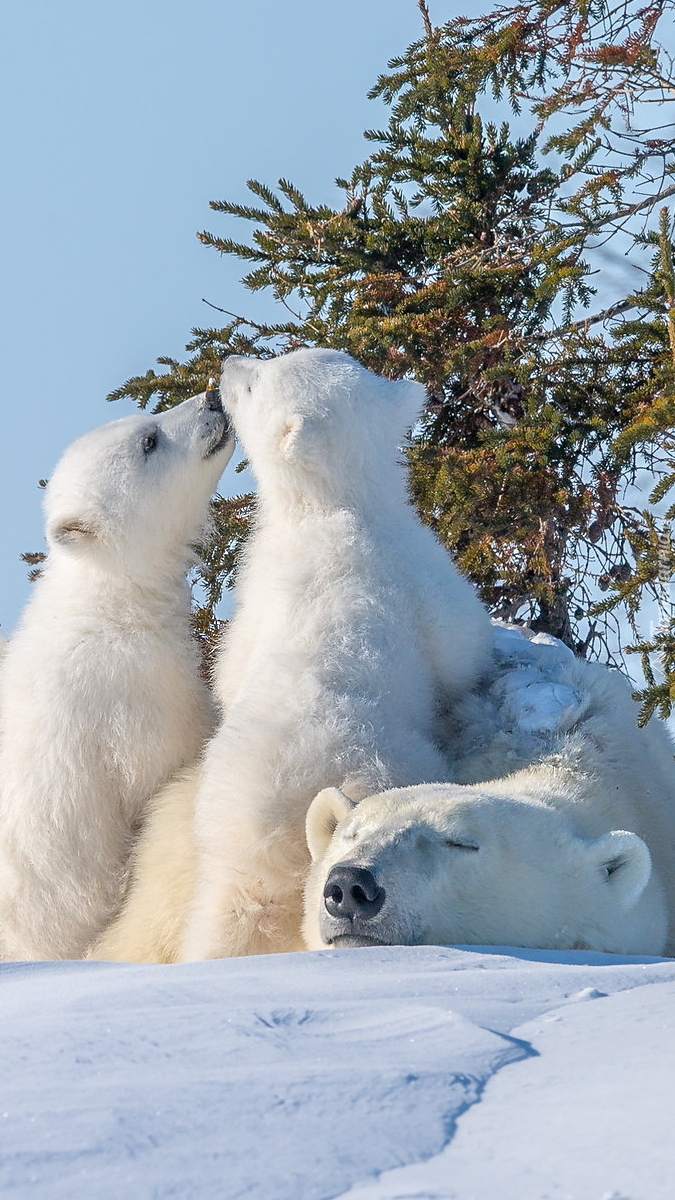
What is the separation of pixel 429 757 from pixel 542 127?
10.4ft

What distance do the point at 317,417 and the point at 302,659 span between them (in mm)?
940

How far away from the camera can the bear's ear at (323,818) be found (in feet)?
10.2

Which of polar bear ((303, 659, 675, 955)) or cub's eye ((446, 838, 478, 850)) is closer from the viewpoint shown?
polar bear ((303, 659, 675, 955))

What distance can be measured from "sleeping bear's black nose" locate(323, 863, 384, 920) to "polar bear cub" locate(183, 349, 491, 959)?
0.60 meters

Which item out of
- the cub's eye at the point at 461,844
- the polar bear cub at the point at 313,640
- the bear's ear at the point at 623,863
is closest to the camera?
the cub's eye at the point at 461,844

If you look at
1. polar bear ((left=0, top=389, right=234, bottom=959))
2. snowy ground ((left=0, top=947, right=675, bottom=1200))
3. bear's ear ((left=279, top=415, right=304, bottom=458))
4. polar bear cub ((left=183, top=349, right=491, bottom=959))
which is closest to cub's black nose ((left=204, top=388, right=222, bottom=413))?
polar bear ((left=0, top=389, right=234, bottom=959))

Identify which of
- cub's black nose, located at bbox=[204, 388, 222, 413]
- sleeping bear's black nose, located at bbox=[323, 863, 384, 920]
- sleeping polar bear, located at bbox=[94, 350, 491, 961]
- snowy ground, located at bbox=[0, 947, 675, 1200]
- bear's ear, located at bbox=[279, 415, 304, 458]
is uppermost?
cub's black nose, located at bbox=[204, 388, 222, 413]

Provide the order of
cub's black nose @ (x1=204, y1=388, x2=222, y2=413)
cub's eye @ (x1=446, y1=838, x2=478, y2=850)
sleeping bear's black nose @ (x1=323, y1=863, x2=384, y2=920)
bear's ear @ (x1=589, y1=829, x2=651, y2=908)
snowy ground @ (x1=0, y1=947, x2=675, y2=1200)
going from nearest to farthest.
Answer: snowy ground @ (x1=0, y1=947, x2=675, y2=1200) < sleeping bear's black nose @ (x1=323, y1=863, x2=384, y2=920) < cub's eye @ (x1=446, y1=838, x2=478, y2=850) < bear's ear @ (x1=589, y1=829, x2=651, y2=908) < cub's black nose @ (x1=204, y1=388, x2=222, y2=413)

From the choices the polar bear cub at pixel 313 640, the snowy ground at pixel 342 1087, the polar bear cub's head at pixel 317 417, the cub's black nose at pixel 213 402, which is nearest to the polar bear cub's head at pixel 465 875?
the polar bear cub at pixel 313 640

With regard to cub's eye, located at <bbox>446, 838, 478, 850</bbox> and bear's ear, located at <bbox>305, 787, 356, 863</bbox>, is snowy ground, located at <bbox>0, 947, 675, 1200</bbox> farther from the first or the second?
bear's ear, located at <bbox>305, 787, 356, 863</bbox>

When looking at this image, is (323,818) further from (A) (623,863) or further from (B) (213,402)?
(B) (213,402)

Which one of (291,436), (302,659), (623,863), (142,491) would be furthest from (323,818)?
(142,491)

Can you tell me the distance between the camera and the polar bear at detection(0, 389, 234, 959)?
4.08 metres

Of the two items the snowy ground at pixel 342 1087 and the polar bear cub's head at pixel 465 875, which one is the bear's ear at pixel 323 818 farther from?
the snowy ground at pixel 342 1087
